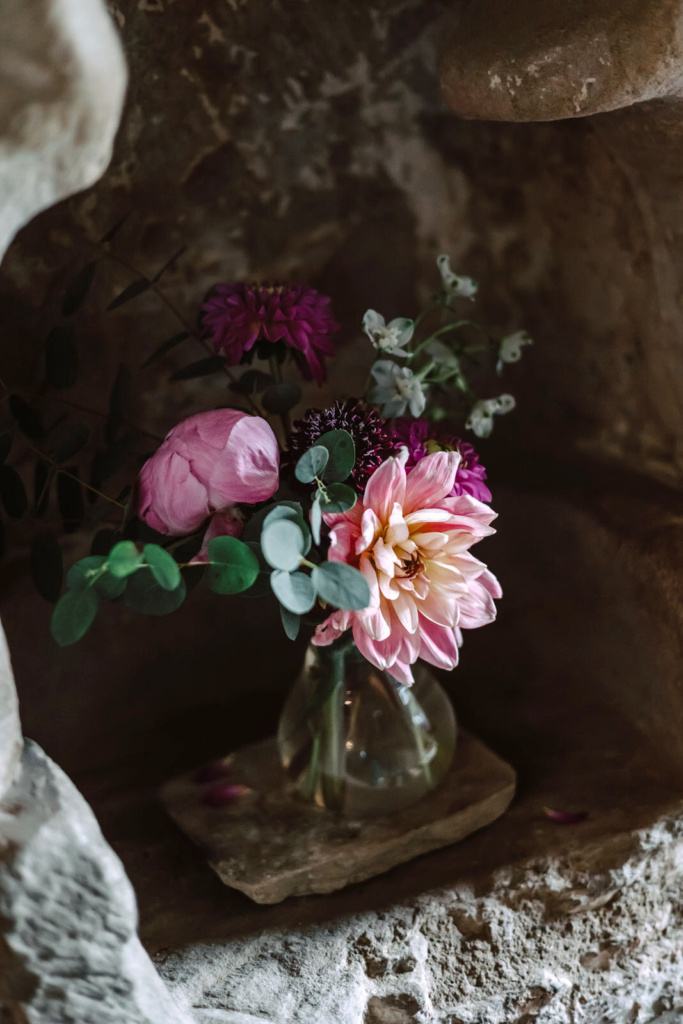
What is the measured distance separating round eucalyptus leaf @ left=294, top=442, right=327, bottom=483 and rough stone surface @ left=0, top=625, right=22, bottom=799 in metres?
0.22

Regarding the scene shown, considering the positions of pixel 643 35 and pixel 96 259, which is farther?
pixel 96 259

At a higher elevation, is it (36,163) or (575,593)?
(36,163)

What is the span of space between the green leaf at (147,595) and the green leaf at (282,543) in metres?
0.07

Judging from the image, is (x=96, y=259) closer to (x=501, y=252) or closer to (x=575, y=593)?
(x=501, y=252)

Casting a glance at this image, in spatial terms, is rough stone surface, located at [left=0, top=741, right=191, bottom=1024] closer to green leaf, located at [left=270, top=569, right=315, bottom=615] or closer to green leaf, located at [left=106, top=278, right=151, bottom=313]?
green leaf, located at [left=270, top=569, right=315, bottom=615]

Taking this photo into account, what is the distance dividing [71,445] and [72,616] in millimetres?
282

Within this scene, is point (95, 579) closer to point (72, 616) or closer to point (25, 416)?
point (72, 616)

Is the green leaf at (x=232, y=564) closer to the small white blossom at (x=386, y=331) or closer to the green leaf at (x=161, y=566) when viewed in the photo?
the green leaf at (x=161, y=566)

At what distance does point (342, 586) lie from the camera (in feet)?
1.95

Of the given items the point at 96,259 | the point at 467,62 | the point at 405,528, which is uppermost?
the point at 467,62

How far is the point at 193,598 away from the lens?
102cm

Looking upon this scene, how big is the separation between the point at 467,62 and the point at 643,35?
0.14 meters

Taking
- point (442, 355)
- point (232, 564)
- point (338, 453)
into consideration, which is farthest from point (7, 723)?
point (442, 355)

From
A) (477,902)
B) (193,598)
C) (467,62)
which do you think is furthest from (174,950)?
(467,62)
